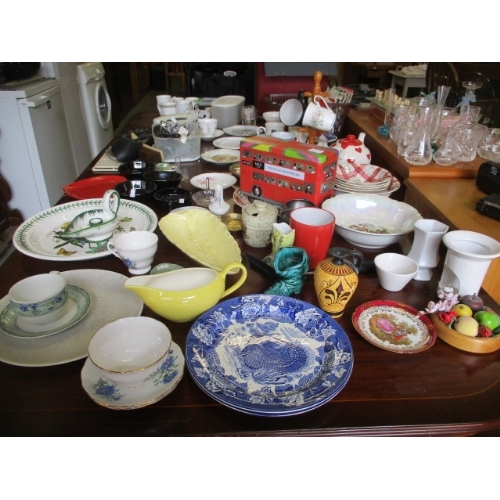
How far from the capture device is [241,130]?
2062 millimetres

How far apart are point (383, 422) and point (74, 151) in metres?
3.16

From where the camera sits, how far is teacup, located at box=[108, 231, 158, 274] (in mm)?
880

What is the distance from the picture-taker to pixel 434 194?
1408 millimetres

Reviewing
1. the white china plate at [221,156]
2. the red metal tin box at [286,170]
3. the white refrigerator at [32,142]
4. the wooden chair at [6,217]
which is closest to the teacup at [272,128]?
the white china plate at [221,156]

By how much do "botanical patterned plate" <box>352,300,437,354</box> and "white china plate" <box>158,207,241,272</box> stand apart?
33cm

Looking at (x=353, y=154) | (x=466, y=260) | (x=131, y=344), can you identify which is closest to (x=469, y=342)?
(x=466, y=260)

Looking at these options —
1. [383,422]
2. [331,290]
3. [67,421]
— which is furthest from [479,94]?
[67,421]

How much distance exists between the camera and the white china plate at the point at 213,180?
54.5 inches

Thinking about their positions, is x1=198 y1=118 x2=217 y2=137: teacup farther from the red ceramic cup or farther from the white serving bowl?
the red ceramic cup

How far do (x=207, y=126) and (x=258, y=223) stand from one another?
1.08m

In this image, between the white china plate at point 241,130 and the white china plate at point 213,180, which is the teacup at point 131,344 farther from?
the white china plate at point 241,130

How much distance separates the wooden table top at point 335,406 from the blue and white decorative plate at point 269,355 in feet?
0.10

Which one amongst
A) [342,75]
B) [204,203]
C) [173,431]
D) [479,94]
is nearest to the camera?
[173,431]

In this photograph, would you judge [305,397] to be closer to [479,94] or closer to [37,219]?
[37,219]
